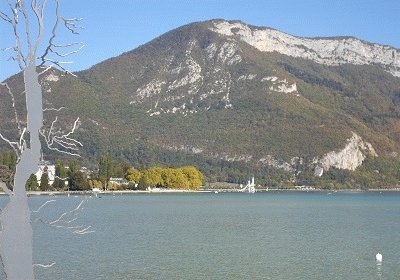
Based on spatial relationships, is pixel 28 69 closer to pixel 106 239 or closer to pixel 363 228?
pixel 106 239

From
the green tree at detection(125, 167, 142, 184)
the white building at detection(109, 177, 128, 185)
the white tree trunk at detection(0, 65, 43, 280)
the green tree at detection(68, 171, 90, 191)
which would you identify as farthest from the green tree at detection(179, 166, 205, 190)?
the white tree trunk at detection(0, 65, 43, 280)

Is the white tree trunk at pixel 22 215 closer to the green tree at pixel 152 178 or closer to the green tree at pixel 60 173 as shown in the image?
the green tree at pixel 60 173

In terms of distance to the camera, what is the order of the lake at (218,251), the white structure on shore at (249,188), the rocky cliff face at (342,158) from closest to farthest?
the lake at (218,251), the white structure on shore at (249,188), the rocky cliff face at (342,158)

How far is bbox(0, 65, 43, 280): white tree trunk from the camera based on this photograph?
17.7 ft

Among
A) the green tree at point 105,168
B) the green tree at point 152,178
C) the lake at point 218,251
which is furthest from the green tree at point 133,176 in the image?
the lake at point 218,251

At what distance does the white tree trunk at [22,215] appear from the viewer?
5402mm

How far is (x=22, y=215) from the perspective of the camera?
551cm

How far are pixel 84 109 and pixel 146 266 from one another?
6920 inches

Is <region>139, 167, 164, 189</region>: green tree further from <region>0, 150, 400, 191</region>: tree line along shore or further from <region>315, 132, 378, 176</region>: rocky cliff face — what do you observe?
<region>315, 132, 378, 176</region>: rocky cliff face

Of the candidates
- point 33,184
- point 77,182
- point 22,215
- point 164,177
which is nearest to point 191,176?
point 164,177

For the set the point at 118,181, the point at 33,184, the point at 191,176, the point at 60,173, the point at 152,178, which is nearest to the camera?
the point at 33,184

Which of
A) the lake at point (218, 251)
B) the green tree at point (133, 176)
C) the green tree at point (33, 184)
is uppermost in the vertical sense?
the green tree at point (133, 176)

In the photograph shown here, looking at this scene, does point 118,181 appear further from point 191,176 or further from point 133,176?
point 191,176

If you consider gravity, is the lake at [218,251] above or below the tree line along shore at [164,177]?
below
